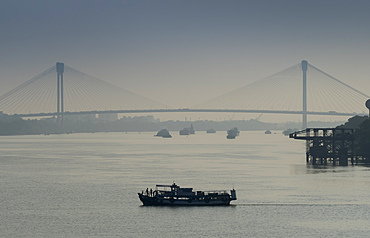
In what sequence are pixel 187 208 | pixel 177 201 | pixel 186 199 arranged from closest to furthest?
pixel 187 208 → pixel 177 201 → pixel 186 199

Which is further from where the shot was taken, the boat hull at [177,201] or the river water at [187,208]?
the boat hull at [177,201]

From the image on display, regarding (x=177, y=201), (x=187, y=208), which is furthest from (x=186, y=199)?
(x=187, y=208)

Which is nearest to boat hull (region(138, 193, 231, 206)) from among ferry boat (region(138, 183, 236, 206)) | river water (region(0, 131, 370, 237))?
ferry boat (region(138, 183, 236, 206))

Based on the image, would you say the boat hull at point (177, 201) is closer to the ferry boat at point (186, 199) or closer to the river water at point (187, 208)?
the ferry boat at point (186, 199)

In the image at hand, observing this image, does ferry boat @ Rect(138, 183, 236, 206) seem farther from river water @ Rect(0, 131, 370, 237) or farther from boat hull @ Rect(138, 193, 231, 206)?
river water @ Rect(0, 131, 370, 237)

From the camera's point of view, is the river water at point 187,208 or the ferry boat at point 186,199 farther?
the ferry boat at point 186,199

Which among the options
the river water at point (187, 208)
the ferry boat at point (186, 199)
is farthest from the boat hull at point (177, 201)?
the river water at point (187, 208)

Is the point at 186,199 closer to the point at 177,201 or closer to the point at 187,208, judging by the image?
the point at 177,201

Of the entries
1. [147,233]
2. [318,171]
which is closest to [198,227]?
[147,233]

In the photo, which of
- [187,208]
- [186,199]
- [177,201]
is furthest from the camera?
[186,199]

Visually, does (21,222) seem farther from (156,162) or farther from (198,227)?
(156,162)

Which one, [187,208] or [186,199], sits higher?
[186,199]
